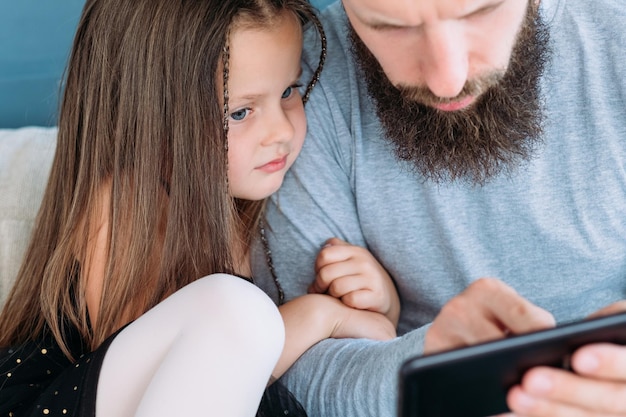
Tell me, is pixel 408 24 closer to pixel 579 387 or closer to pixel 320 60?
pixel 320 60

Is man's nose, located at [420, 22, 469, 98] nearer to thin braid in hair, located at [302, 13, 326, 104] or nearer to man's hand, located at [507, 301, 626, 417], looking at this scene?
thin braid in hair, located at [302, 13, 326, 104]

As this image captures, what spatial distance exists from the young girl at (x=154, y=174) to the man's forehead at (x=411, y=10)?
251mm

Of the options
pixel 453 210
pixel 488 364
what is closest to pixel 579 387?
pixel 488 364

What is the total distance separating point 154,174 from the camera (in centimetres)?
136

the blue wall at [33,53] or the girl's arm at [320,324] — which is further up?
the blue wall at [33,53]

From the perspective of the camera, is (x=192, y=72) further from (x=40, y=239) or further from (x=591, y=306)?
(x=591, y=306)

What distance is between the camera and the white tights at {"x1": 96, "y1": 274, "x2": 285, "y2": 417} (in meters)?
1.08

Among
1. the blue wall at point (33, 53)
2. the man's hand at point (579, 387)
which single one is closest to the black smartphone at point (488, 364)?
the man's hand at point (579, 387)

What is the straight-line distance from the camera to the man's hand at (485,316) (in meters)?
0.86

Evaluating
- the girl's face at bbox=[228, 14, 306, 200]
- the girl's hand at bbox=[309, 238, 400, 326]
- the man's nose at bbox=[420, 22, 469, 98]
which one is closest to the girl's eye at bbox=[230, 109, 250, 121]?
the girl's face at bbox=[228, 14, 306, 200]

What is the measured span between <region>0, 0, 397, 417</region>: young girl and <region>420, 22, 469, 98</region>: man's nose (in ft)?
0.99

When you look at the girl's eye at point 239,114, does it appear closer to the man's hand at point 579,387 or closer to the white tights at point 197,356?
the white tights at point 197,356

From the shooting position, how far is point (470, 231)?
1.34 metres

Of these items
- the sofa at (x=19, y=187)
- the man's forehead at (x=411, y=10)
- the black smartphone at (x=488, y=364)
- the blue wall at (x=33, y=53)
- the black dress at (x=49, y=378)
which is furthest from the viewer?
the blue wall at (x=33, y=53)
